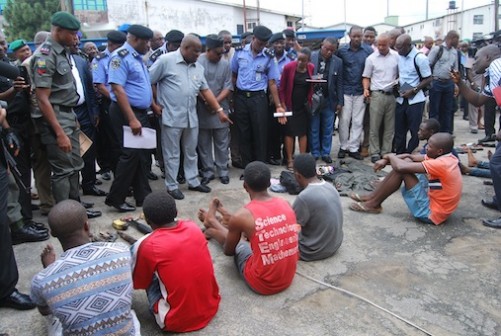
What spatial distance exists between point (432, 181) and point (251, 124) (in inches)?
110

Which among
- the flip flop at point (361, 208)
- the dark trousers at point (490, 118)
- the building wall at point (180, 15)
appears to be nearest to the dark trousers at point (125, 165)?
the flip flop at point (361, 208)

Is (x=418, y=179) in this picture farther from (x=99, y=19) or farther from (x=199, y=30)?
(x=199, y=30)

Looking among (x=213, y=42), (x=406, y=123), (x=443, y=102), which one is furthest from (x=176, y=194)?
(x=443, y=102)

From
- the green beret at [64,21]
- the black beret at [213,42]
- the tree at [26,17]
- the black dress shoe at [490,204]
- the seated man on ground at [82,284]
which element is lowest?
the black dress shoe at [490,204]

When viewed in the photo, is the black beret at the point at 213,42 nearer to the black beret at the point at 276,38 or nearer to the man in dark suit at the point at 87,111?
the black beret at the point at 276,38

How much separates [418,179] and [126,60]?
10.9ft

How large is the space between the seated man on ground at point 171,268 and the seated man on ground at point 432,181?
2537mm

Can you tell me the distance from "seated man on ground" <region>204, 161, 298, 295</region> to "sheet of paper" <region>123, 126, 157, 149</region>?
1918 mm

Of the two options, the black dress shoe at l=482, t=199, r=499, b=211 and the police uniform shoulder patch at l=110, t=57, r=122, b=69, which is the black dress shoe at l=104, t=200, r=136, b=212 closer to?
the police uniform shoulder patch at l=110, t=57, r=122, b=69

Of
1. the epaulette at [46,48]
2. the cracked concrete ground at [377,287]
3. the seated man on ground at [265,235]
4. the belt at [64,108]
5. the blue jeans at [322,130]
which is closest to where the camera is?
the cracked concrete ground at [377,287]

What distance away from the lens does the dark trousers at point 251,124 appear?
19.7ft

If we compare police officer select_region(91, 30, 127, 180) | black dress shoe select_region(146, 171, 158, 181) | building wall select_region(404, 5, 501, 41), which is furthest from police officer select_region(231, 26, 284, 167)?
building wall select_region(404, 5, 501, 41)

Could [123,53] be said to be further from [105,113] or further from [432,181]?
[432,181]

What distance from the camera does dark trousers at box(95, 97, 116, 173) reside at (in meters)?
5.61
